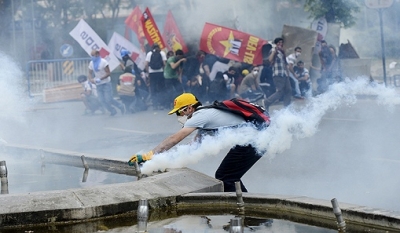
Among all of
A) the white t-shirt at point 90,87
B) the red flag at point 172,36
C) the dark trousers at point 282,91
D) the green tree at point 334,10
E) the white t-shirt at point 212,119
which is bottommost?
the white t-shirt at point 212,119

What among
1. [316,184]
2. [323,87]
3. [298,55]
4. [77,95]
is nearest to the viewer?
[316,184]

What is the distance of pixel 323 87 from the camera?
17.5m

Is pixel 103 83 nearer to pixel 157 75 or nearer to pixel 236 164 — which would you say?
pixel 157 75

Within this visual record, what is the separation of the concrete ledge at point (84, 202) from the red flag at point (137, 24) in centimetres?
1388

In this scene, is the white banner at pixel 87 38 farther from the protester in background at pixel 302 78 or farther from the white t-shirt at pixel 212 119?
the white t-shirt at pixel 212 119

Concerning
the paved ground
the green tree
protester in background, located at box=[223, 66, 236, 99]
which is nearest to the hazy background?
the paved ground

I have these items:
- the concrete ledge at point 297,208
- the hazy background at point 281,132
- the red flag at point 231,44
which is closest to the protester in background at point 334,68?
the hazy background at point 281,132

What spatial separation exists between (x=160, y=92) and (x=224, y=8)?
249cm

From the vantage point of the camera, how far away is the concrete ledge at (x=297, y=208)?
5562mm

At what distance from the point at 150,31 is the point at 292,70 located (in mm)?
4022

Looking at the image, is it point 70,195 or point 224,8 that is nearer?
point 70,195

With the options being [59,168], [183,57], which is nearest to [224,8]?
[183,57]

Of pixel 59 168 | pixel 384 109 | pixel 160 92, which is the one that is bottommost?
pixel 59 168

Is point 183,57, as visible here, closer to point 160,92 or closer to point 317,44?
point 160,92
